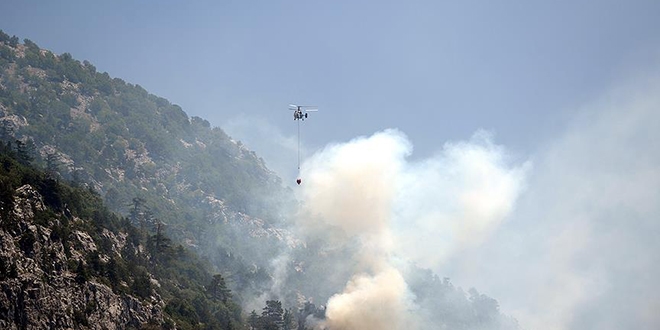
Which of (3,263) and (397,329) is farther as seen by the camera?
(397,329)

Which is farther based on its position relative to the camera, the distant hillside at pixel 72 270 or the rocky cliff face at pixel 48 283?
the distant hillside at pixel 72 270

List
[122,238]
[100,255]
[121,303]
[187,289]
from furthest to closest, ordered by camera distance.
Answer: [187,289] → [122,238] → [100,255] → [121,303]

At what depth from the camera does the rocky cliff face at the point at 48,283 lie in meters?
102

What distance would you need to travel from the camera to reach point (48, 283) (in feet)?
355

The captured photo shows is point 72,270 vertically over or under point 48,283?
over

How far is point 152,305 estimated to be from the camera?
424 feet

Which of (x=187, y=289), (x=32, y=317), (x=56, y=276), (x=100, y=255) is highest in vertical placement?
(x=187, y=289)

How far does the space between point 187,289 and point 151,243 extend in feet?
43.9

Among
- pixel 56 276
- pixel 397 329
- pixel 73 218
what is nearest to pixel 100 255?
pixel 73 218

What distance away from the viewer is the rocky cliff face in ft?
333

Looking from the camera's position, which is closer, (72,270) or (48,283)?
(48,283)

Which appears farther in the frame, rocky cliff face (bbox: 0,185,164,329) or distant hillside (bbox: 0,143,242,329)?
distant hillside (bbox: 0,143,242,329)

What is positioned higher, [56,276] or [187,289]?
[187,289]

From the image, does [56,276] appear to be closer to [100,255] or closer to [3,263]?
[3,263]
